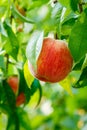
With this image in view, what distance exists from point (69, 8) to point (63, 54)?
149 mm

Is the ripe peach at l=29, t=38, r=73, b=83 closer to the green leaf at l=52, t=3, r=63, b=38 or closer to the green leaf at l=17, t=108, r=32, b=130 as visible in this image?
the green leaf at l=52, t=3, r=63, b=38

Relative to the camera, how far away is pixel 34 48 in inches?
51.9

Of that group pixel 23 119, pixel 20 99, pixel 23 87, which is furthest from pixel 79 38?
pixel 23 119

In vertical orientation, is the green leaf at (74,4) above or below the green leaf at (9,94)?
above

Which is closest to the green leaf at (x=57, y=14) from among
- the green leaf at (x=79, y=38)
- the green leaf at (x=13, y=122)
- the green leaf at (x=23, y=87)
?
the green leaf at (x=79, y=38)

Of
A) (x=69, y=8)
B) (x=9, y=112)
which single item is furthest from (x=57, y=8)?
(x=9, y=112)

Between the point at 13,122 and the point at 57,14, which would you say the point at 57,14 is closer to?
the point at 57,14

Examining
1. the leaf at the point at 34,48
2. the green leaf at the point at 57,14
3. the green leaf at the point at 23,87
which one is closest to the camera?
the leaf at the point at 34,48

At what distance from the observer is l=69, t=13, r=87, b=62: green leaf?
1.30 m

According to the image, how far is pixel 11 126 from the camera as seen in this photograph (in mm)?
1986

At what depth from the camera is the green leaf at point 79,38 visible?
4.25 ft

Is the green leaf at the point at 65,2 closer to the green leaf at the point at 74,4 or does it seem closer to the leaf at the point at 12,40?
the green leaf at the point at 74,4

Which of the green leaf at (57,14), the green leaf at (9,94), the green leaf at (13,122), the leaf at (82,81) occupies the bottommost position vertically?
the green leaf at (13,122)

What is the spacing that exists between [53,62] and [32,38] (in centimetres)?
11
